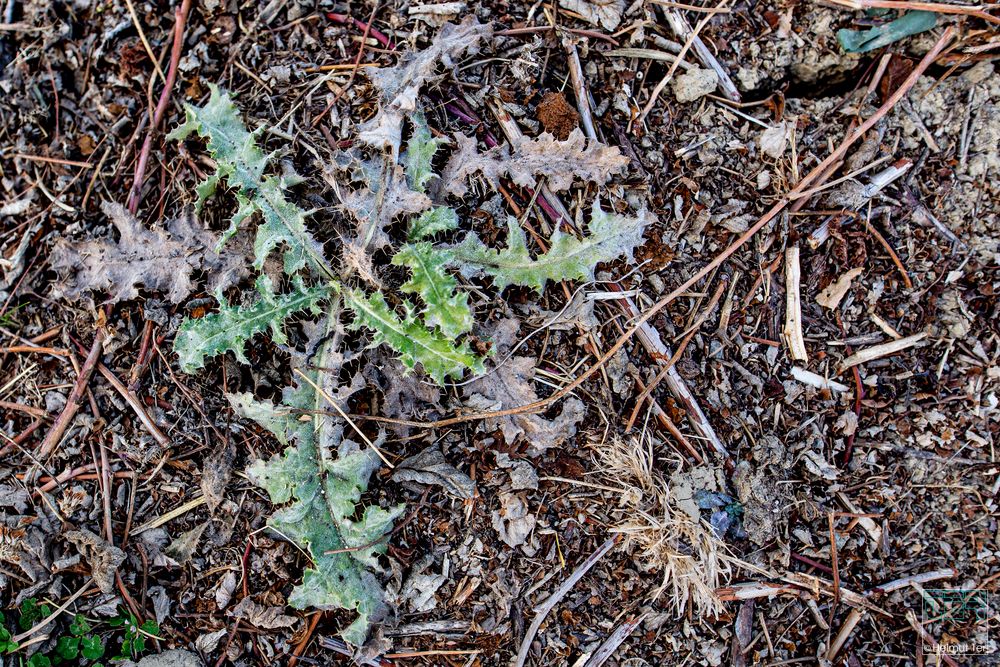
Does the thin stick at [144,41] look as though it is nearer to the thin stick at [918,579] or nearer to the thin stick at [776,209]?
the thin stick at [776,209]

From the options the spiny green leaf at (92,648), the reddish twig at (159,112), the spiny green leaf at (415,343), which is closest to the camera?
the spiny green leaf at (415,343)

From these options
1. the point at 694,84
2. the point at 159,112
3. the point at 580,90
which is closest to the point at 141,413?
the point at 159,112

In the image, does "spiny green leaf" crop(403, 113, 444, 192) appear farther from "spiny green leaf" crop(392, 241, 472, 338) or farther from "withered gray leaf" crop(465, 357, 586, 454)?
"withered gray leaf" crop(465, 357, 586, 454)

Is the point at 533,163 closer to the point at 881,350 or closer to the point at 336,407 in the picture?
the point at 336,407

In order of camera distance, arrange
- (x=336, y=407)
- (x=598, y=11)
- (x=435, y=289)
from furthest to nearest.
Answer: (x=598, y=11) < (x=336, y=407) < (x=435, y=289)

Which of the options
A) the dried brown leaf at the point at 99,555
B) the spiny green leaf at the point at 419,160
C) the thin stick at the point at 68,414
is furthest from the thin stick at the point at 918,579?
the thin stick at the point at 68,414

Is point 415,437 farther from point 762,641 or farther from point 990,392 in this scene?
point 990,392
